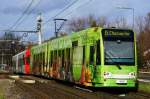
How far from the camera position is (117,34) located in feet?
87.7

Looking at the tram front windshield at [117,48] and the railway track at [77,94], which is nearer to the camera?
the railway track at [77,94]

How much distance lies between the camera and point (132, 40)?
26750 millimetres

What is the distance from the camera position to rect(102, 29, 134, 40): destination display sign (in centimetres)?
2645

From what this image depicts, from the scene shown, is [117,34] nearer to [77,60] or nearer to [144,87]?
[144,87]

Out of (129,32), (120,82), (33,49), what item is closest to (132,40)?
(129,32)

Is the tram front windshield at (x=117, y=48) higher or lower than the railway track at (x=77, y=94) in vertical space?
higher

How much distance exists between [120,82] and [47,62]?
17335 millimetres

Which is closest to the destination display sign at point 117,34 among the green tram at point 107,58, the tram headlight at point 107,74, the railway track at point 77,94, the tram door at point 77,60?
the green tram at point 107,58

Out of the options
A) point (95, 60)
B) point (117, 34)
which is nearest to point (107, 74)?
point (95, 60)

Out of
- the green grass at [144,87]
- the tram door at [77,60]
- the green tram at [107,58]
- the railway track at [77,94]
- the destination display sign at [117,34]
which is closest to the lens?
the railway track at [77,94]

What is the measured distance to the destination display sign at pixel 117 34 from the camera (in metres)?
26.5

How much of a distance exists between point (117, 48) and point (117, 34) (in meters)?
0.84

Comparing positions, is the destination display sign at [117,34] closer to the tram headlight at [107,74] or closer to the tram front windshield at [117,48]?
the tram front windshield at [117,48]

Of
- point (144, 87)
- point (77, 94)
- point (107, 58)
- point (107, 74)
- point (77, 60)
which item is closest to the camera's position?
point (77, 94)
